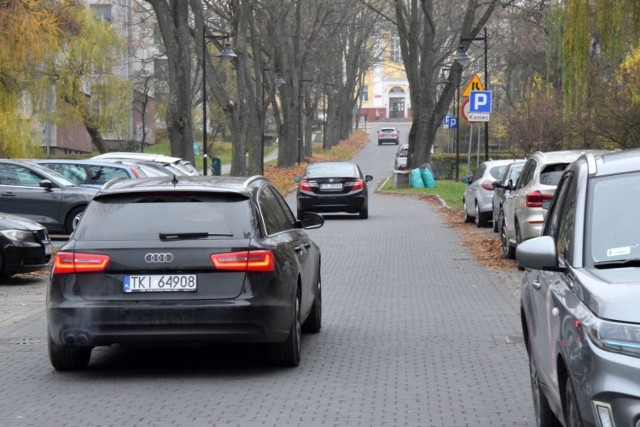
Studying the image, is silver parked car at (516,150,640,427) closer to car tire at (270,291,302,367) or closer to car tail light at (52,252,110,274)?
car tire at (270,291,302,367)

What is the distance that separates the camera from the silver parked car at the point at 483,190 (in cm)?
2718

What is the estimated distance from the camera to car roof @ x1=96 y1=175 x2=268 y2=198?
9.44m

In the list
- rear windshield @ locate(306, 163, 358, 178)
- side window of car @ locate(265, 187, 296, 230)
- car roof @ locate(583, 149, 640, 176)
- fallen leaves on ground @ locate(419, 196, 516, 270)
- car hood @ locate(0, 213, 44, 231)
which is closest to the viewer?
car roof @ locate(583, 149, 640, 176)

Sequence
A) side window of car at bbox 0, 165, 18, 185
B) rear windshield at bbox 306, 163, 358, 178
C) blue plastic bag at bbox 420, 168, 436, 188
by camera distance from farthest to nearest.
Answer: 1. blue plastic bag at bbox 420, 168, 436, 188
2. rear windshield at bbox 306, 163, 358, 178
3. side window of car at bbox 0, 165, 18, 185

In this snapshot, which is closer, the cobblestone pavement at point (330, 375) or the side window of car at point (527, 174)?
the cobblestone pavement at point (330, 375)

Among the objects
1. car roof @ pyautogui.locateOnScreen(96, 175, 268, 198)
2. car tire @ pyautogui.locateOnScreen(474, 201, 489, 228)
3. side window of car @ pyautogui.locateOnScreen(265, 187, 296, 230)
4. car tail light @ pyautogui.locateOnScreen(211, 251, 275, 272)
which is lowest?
car tire @ pyautogui.locateOnScreen(474, 201, 489, 228)

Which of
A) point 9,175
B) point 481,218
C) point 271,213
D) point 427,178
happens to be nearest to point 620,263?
point 271,213

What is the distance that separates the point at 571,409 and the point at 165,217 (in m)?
4.60

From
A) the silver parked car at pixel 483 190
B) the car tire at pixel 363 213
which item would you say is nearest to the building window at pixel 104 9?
the car tire at pixel 363 213

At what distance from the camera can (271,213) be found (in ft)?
33.2

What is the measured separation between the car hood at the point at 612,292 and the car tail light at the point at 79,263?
4.40 meters

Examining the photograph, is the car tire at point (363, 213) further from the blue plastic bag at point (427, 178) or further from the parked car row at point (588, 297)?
the parked car row at point (588, 297)

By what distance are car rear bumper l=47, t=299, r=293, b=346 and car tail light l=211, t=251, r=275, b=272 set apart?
24cm

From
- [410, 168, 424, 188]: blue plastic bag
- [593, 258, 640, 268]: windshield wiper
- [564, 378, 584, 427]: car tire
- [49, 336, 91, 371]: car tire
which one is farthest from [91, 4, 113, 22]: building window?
[564, 378, 584, 427]: car tire
